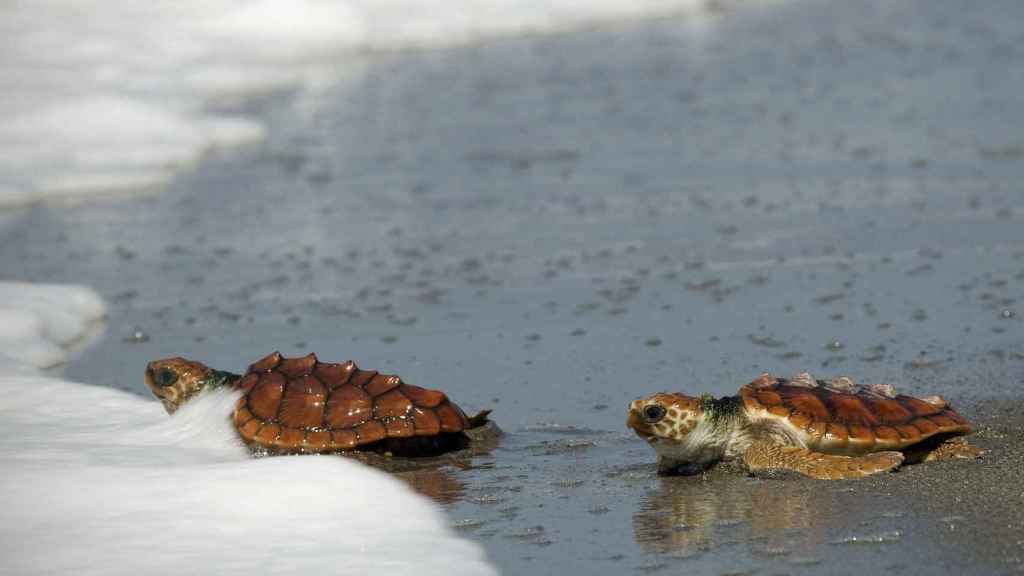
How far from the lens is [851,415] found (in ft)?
15.1

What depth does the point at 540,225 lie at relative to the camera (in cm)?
859

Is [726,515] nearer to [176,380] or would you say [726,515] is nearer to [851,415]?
[851,415]

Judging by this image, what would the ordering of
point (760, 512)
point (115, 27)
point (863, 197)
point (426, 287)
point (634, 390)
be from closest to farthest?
1. point (760, 512)
2. point (634, 390)
3. point (426, 287)
4. point (863, 197)
5. point (115, 27)

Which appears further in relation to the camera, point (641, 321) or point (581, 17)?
point (581, 17)

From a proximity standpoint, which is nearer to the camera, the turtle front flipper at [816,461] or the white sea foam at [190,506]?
the white sea foam at [190,506]

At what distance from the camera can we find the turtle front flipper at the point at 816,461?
174 inches

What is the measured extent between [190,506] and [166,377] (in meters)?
1.22

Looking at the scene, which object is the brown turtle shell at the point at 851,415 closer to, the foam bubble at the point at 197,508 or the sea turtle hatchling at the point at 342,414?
the sea turtle hatchling at the point at 342,414

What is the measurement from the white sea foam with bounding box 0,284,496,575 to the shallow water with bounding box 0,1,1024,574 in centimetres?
24

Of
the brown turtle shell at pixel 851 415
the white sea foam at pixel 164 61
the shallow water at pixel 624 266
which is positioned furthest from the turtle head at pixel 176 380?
the white sea foam at pixel 164 61

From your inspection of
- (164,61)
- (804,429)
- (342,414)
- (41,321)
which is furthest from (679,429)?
(164,61)

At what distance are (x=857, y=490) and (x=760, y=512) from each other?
347 millimetres

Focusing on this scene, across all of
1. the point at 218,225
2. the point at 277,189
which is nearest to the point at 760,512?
the point at 218,225

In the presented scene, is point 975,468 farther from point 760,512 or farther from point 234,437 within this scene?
point 234,437
